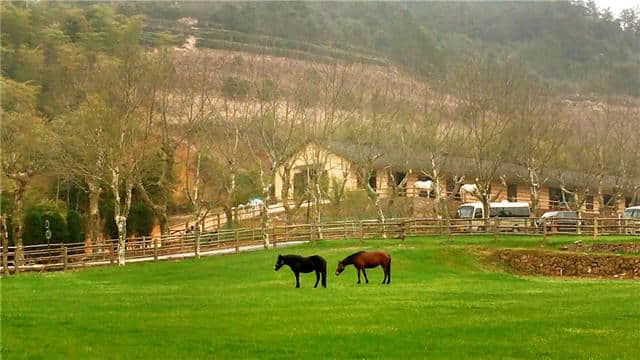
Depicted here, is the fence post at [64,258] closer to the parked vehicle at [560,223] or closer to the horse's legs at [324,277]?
the horse's legs at [324,277]

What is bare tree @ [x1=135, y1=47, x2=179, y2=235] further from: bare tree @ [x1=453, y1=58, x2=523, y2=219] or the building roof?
bare tree @ [x1=453, y1=58, x2=523, y2=219]

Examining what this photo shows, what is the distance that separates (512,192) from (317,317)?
59596mm

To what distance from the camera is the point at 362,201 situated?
65.4 m

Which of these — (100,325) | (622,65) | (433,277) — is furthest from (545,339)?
(622,65)

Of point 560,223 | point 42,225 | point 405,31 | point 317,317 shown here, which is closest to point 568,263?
point 560,223

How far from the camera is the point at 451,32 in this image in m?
134

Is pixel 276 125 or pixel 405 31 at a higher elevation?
pixel 405 31

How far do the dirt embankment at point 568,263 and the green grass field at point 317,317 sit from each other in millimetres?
5169

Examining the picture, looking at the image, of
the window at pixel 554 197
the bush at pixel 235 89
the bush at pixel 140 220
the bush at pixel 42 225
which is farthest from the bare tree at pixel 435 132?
the bush at pixel 42 225

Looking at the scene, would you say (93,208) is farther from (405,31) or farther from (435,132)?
(405,31)

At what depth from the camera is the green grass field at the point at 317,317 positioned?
49.5 feet

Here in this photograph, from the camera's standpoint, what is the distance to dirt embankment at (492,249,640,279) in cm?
3706

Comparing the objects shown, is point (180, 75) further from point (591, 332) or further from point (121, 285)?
point (591, 332)

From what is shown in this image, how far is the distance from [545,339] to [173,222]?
174 feet
